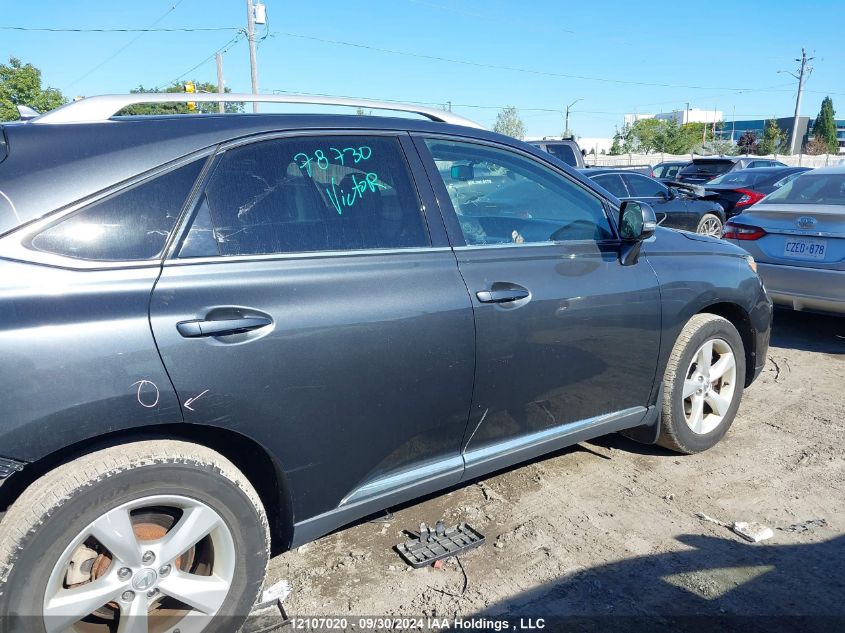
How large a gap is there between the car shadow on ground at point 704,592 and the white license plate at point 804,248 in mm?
3534

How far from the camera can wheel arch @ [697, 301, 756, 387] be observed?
407cm

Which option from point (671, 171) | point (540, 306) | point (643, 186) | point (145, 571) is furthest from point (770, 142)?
point (145, 571)

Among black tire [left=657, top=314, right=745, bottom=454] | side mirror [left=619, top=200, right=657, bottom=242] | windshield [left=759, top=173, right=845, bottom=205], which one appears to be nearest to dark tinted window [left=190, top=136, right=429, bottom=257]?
side mirror [left=619, top=200, right=657, bottom=242]

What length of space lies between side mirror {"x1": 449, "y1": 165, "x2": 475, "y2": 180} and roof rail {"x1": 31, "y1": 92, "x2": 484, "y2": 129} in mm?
231

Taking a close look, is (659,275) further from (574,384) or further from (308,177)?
(308,177)

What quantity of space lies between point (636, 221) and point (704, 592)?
168 cm

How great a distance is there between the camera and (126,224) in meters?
2.20

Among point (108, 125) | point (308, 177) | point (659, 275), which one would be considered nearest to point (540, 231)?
point (659, 275)

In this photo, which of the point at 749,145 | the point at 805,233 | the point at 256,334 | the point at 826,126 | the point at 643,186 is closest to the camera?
the point at 256,334

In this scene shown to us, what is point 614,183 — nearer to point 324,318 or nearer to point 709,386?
point 709,386

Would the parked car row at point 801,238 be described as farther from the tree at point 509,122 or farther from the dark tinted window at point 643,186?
the tree at point 509,122

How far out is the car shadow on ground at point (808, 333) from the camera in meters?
6.23

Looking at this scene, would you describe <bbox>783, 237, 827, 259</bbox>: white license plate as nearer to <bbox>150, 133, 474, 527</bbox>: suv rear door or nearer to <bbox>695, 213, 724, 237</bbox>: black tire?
<bbox>150, 133, 474, 527</bbox>: suv rear door

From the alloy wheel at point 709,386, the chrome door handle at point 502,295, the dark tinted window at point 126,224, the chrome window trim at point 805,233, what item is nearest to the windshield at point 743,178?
the chrome window trim at point 805,233
